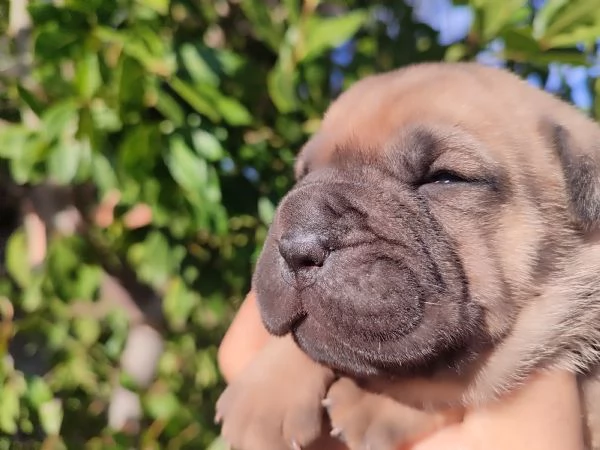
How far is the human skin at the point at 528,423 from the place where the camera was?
1.66 m

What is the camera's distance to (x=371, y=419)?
1.73 metres

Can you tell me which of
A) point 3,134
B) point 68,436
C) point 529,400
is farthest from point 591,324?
point 68,436

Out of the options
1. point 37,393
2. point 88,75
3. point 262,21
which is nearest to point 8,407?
point 37,393

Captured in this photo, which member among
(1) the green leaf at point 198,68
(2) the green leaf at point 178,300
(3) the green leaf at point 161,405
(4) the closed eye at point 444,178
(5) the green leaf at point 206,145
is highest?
(4) the closed eye at point 444,178

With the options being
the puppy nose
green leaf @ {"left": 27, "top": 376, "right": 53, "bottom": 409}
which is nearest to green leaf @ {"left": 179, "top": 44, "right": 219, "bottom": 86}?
the puppy nose

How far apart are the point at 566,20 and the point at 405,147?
0.82m

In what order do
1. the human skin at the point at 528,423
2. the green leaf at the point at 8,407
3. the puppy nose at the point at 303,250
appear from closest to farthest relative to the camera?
1. the puppy nose at the point at 303,250
2. the human skin at the point at 528,423
3. the green leaf at the point at 8,407

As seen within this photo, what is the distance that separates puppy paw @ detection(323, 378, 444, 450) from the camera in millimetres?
1701

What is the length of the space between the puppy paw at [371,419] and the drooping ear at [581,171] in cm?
64

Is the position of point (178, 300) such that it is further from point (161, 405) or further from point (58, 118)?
point (58, 118)

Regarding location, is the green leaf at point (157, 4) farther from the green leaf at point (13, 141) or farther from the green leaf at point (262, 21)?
the green leaf at point (13, 141)

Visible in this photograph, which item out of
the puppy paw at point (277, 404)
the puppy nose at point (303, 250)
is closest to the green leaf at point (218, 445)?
the puppy paw at point (277, 404)

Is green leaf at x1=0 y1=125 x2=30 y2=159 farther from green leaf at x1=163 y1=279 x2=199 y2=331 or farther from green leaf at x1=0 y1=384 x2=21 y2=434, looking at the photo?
green leaf at x1=0 y1=384 x2=21 y2=434

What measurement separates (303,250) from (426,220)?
32 centimetres
